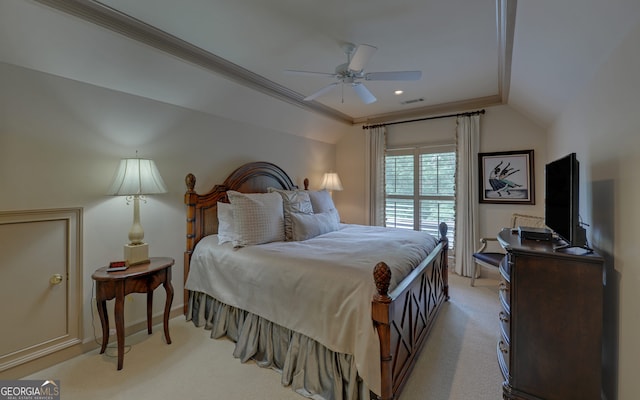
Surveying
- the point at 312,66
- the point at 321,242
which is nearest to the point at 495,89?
the point at 312,66

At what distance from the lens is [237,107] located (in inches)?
134

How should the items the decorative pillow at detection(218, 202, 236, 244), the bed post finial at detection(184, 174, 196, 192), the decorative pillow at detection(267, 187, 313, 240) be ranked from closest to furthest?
the decorative pillow at detection(218, 202, 236, 244) < the bed post finial at detection(184, 174, 196, 192) < the decorative pillow at detection(267, 187, 313, 240)

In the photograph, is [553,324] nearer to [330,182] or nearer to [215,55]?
[215,55]

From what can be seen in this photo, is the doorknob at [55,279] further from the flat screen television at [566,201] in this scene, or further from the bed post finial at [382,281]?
the flat screen television at [566,201]

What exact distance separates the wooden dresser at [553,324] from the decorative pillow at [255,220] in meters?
2.04

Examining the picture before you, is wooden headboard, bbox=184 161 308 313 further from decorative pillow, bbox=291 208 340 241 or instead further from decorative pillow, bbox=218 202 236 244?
decorative pillow, bbox=291 208 340 241

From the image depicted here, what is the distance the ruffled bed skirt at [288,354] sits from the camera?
5.74 feet

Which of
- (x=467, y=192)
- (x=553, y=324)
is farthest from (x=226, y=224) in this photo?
(x=467, y=192)

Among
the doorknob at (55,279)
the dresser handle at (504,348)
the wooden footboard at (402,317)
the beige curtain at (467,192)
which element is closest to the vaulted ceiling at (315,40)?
the beige curtain at (467,192)

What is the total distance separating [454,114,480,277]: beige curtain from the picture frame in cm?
12

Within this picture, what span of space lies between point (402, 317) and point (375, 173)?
3.38 metres

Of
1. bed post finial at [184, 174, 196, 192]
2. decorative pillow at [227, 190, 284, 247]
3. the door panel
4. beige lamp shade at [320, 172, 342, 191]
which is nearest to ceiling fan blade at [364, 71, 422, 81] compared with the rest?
decorative pillow at [227, 190, 284, 247]

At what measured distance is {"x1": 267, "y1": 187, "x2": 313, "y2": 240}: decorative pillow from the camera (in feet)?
10.1

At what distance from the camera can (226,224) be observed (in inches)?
113
